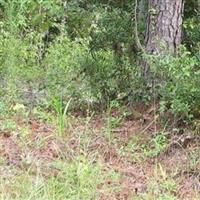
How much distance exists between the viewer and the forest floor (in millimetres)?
3625

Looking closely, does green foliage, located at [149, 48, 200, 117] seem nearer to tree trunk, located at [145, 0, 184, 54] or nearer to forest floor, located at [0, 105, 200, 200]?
forest floor, located at [0, 105, 200, 200]

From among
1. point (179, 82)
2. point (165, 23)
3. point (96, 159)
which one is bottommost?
point (96, 159)

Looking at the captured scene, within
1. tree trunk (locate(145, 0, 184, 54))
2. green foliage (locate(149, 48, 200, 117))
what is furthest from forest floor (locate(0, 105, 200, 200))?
tree trunk (locate(145, 0, 184, 54))

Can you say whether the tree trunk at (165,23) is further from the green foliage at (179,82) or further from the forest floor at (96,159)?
the forest floor at (96,159)

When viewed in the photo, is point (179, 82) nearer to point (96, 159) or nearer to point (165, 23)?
point (165, 23)

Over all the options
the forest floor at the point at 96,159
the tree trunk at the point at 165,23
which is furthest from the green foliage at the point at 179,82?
the tree trunk at the point at 165,23

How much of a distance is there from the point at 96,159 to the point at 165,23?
1700mm

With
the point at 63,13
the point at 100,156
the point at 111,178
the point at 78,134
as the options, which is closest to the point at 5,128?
the point at 78,134

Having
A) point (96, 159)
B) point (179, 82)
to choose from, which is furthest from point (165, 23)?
point (96, 159)

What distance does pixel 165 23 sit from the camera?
16.9 ft

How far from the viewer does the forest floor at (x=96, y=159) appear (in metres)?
3.62

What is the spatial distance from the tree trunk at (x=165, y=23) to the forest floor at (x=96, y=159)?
2.22 ft

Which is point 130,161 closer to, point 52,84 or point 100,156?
point 100,156

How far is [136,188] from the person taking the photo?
3.73m
